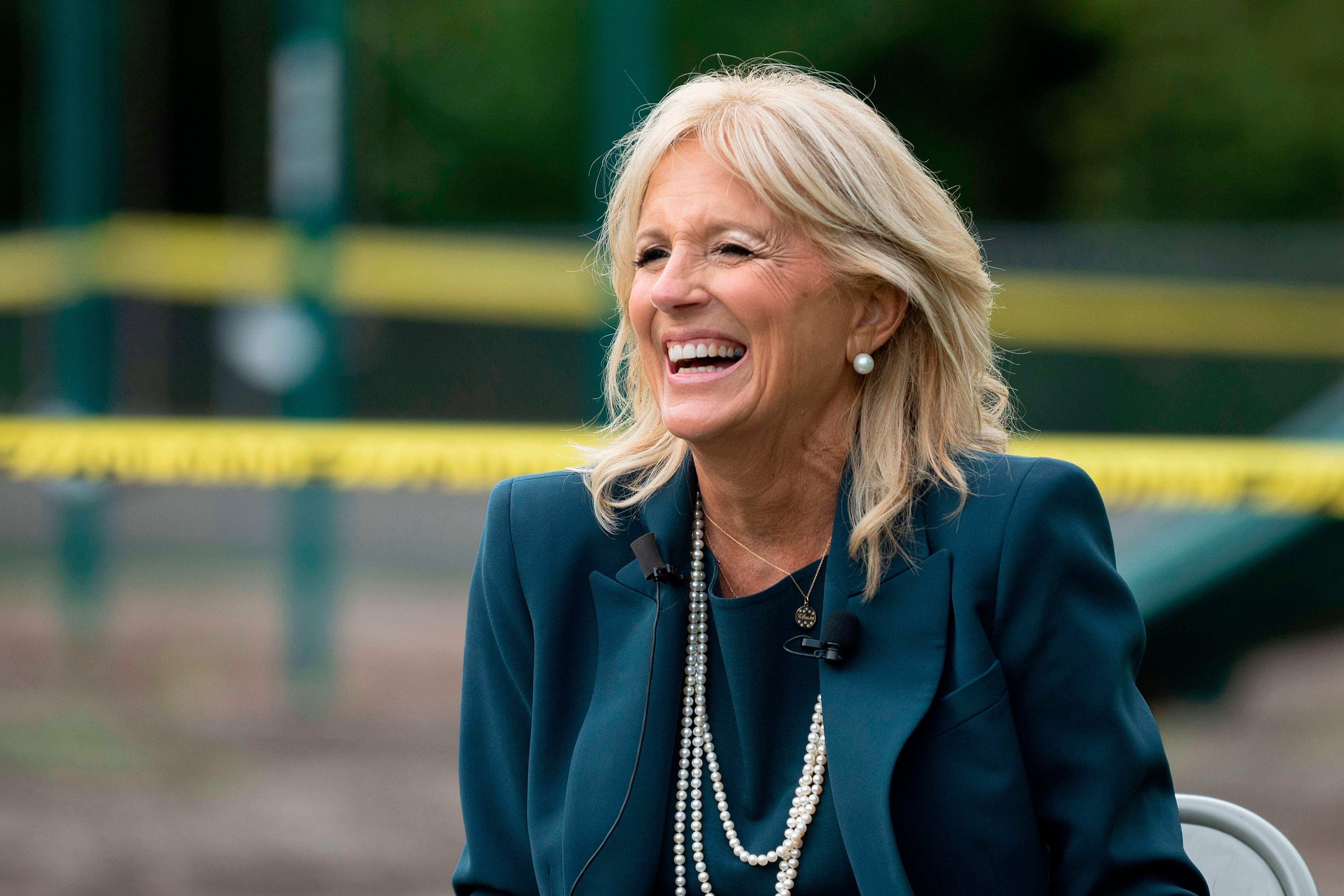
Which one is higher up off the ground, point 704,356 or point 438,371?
point 704,356

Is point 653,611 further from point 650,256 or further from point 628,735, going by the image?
point 650,256

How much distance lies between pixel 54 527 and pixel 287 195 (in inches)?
107

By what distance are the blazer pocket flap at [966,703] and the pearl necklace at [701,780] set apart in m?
0.16

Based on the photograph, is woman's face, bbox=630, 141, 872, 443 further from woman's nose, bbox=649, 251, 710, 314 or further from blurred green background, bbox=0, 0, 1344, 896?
blurred green background, bbox=0, 0, 1344, 896

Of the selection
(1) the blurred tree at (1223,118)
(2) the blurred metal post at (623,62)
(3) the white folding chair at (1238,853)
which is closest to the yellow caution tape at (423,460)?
(2) the blurred metal post at (623,62)

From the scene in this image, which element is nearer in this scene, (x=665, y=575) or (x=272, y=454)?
(x=665, y=575)

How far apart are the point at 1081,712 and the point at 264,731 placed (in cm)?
538

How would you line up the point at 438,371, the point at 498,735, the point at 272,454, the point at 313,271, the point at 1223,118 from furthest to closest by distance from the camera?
the point at 1223,118 < the point at 438,371 < the point at 313,271 < the point at 272,454 < the point at 498,735

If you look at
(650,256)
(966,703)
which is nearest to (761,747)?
(966,703)

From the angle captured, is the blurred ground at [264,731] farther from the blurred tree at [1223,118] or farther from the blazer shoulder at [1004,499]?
the blurred tree at [1223,118]

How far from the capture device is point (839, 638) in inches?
87.5

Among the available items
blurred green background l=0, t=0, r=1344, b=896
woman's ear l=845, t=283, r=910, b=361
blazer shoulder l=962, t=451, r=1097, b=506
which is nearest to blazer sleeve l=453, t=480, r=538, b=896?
woman's ear l=845, t=283, r=910, b=361

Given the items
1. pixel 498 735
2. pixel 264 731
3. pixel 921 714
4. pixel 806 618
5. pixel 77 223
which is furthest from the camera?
pixel 77 223

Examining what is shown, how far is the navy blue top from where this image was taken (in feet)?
7.23
